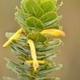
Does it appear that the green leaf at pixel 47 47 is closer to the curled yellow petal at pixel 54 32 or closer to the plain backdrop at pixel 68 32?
the curled yellow petal at pixel 54 32

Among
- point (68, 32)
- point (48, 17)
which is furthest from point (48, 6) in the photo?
point (68, 32)

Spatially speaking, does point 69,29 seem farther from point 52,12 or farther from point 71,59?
point 52,12

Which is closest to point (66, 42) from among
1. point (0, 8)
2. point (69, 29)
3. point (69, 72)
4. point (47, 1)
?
point (69, 29)

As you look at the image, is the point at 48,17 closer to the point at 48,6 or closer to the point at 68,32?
the point at 48,6

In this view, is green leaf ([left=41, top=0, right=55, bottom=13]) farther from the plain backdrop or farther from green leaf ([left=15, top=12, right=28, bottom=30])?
the plain backdrop

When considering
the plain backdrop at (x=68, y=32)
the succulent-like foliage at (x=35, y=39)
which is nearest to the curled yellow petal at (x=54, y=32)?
the succulent-like foliage at (x=35, y=39)

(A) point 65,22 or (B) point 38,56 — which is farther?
(A) point 65,22

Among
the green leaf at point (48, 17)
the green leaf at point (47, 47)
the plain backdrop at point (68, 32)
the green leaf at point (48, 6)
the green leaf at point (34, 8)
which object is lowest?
the green leaf at point (47, 47)
